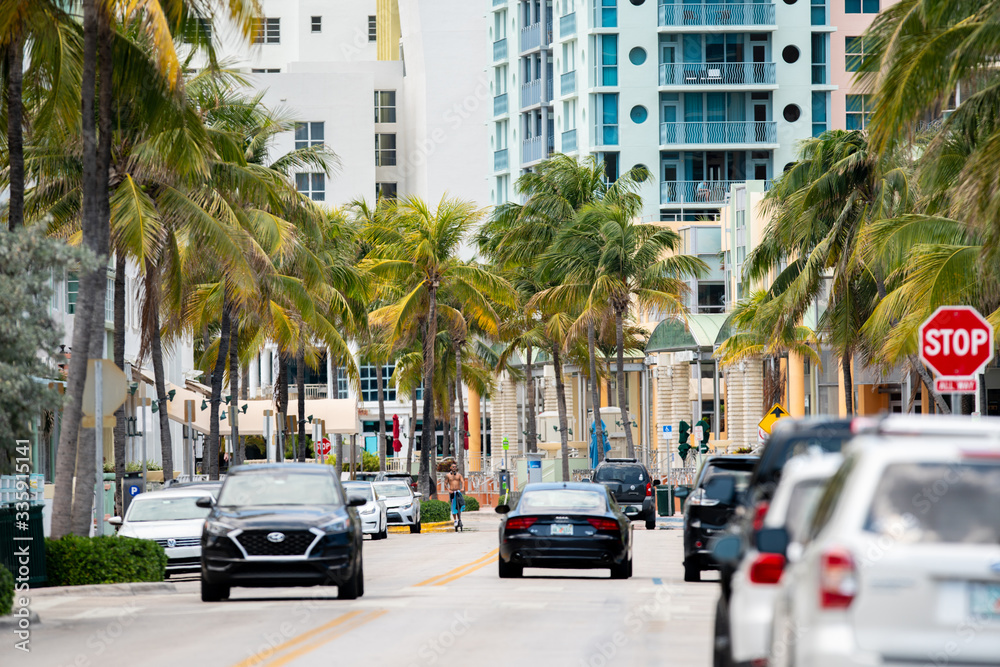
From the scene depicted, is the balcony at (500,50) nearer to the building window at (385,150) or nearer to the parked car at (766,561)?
the building window at (385,150)

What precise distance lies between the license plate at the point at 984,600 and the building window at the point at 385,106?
10877 centimetres

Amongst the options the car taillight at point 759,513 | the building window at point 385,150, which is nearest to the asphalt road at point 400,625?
the car taillight at point 759,513

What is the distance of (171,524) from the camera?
26.2 metres

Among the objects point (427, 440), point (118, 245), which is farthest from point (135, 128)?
point (427, 440)

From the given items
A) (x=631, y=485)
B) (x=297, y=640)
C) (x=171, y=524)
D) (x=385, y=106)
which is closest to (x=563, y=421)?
(x=631, y=485)

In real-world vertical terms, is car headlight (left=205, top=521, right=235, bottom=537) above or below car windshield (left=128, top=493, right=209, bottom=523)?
above

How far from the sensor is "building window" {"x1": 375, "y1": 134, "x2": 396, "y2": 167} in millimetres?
112812

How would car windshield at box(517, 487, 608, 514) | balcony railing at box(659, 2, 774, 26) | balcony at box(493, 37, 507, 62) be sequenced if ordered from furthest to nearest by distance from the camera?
balcony at box(493, 37, 507, 62)
balcony railing at box(659, 2, 774, 26)
car windshield at box(517, 487, 608, 514)

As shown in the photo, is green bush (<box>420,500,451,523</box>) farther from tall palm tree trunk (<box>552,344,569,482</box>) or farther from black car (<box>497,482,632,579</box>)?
black car (<box>497,482,632,579</box>)

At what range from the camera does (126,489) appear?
38594mm

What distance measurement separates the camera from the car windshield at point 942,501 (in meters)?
7.01

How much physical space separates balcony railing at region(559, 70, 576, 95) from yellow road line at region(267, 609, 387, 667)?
234ft

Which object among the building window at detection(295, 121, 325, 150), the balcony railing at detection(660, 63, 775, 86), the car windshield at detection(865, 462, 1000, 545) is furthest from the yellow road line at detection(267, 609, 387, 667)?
the building window at detection(295, 121, 325, 150)

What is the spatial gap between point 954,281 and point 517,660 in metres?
14.0
